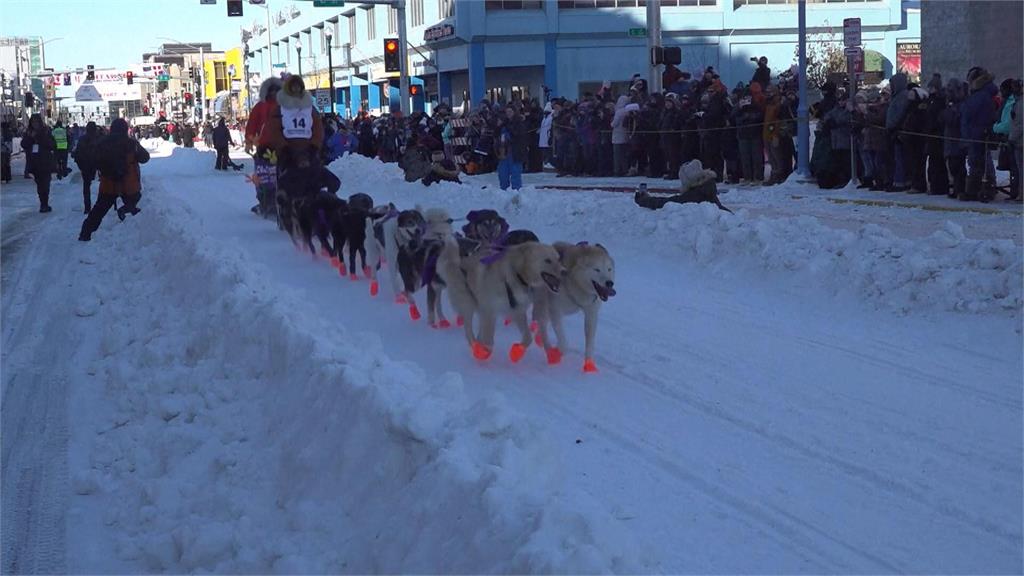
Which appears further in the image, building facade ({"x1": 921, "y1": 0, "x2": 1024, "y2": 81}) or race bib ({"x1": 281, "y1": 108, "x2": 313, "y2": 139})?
building facade ({"x1": 921, "y1": 0, "x2": 1024, "y2": 81})

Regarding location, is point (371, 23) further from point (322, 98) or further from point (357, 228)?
point (357, 228)

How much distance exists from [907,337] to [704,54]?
4870 centimetres

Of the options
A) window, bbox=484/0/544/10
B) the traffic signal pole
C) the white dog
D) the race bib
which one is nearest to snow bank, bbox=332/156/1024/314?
the white dog

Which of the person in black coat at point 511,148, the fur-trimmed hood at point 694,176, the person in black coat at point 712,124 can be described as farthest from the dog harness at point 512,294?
the person in black coat at point 511,148

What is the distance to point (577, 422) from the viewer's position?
6750 mm

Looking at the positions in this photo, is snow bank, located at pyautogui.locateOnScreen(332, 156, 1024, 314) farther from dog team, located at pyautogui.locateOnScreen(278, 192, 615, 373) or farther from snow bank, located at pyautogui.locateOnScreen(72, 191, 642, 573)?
snow bank, located at pyautogui.locateOnScreen(72, 191, 642, 573)

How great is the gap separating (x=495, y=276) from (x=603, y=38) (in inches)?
1892

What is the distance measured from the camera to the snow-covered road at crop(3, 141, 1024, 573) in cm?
491

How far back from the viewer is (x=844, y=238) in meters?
10.7

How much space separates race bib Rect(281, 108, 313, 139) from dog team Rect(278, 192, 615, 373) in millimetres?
4616

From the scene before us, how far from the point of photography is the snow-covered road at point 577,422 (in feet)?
16.1

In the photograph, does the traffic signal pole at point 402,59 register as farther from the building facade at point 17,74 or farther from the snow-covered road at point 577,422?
the snow-covered road at point 577,422

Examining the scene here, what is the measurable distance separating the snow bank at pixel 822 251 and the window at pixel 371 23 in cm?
5646

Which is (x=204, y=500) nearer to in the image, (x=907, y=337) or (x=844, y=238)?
(x=907, y=337)
